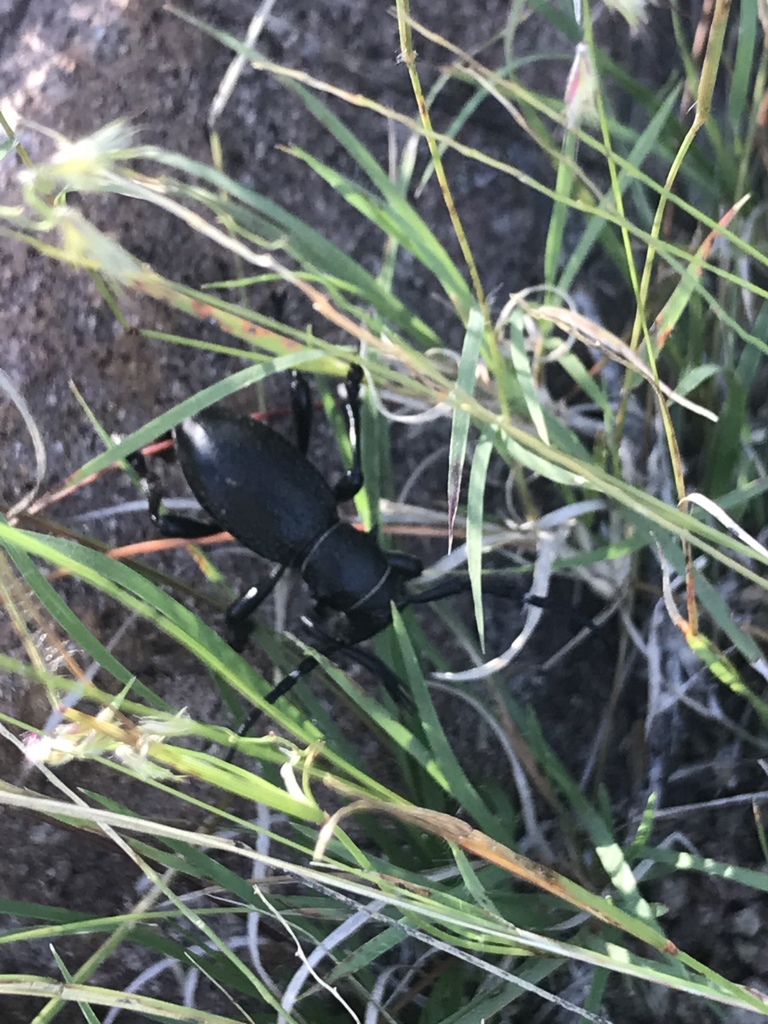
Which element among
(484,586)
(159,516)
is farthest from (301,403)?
(484,586)

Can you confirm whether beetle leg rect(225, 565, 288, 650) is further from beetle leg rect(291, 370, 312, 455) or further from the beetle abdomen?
beetle leg rect(291, 370, 312, 455)

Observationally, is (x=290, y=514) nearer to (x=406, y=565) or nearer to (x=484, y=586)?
(x=406, y=565)

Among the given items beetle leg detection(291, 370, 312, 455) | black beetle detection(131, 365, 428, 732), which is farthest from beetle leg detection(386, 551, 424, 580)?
beetle leg detection(291, 370, 312, 455)

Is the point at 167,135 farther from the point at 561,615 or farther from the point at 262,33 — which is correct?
the point at 561,615

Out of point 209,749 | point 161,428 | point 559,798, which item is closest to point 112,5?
point 161,428

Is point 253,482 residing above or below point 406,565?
above

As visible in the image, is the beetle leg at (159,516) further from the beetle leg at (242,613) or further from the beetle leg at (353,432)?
the beetle leg at (353,432)

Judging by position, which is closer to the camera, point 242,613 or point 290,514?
point 242,613
